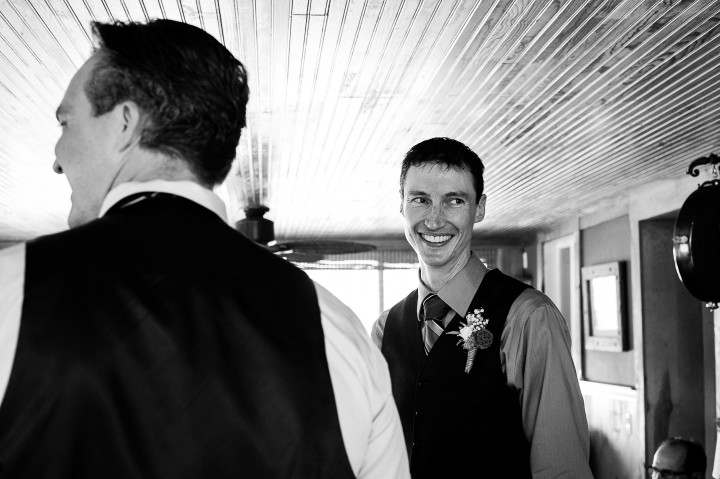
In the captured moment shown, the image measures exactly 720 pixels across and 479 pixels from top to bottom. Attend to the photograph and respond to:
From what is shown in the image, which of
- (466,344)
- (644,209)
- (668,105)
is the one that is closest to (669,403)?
(644,209)

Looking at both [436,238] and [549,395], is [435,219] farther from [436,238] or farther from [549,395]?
[549,395]

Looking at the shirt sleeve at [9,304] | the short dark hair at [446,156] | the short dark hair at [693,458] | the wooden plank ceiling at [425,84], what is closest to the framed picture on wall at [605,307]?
the wooden plank ceiling at [425,84]

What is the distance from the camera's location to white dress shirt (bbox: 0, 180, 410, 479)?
3.19ft

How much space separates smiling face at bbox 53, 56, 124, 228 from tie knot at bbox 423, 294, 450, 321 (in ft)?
4.54

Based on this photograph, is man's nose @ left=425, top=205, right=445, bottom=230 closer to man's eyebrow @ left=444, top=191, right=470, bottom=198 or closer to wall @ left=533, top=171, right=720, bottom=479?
man's eyebrow @ left=444, top=191, right=470, bottom=198

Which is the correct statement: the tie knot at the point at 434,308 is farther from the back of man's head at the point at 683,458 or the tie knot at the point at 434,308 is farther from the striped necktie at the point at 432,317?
the back of man's head at the point at 683,458

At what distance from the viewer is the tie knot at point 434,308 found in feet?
7.44

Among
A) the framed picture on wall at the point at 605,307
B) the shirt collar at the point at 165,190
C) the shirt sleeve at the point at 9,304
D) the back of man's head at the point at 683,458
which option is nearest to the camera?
the shirt sleeve at the point at 9,304

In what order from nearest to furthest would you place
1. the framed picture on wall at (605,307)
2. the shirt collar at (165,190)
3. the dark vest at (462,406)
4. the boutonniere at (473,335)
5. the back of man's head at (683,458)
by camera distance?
the shirt collar at (165,190) < the dark vest at (462,406) < the boutonniere at (473,335) < the back of man's head at (683,458) < the framed picture on wall at (605,307)

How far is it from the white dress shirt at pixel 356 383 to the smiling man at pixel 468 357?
0.95 m

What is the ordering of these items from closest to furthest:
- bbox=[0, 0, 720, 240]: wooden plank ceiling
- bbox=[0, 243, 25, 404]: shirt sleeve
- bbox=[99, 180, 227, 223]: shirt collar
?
1. bbox=[0, 243, 25, 404]: shirt sleeve
2. bbox=[99, 180, 227, 223]: shirt collar
3. bbox=[0, 0, 720, 240]: wooden plank ceiling

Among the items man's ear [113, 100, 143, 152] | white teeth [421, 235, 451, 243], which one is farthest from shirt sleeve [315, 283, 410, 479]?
white teeth [421, 235, 451, 243]

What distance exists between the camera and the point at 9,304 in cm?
81

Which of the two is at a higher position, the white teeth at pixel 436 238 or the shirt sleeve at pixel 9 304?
the white teeth at pixel 436 238
